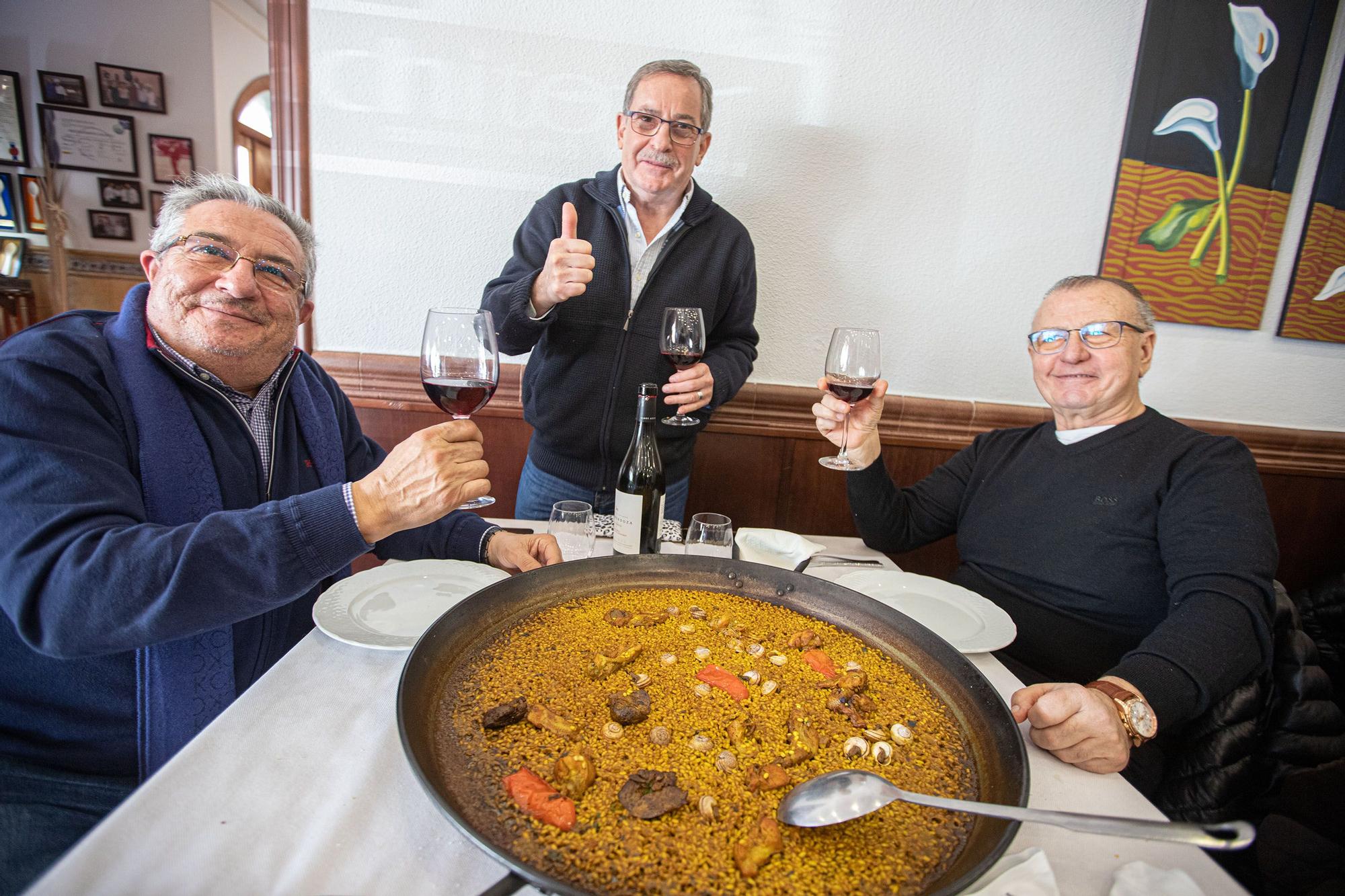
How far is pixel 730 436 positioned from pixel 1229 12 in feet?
7.89

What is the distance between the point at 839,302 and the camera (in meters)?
2.52

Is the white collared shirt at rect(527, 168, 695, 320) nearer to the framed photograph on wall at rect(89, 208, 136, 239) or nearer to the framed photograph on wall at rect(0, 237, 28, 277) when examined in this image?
the framed photograph on wall at rect(0, 237, 28, 277)

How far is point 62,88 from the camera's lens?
18.5 ft

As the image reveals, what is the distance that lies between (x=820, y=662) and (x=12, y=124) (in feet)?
27.1

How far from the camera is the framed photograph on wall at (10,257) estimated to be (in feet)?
17.6

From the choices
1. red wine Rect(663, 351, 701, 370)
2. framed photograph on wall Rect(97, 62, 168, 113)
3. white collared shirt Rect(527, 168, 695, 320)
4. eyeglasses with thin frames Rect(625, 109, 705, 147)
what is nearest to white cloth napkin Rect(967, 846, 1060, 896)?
red wine Rect(663, 351, 701, 370)

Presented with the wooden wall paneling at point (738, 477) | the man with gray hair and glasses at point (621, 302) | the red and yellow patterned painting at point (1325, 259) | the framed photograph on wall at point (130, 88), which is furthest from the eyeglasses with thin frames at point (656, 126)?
the framed photograph on wall at point (130, 88)

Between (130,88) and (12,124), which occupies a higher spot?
(130,88)

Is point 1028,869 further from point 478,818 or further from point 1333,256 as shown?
point 1333,256

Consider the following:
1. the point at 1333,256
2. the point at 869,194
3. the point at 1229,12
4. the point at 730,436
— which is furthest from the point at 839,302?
the point at 1333,256

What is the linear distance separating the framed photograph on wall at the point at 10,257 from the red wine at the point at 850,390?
701 centimetres

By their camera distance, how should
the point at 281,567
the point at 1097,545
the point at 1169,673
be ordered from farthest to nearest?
the point at 1097,545 < the point at 1169,673 < the point at 281,567

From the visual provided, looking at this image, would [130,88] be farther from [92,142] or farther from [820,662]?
[820,662]

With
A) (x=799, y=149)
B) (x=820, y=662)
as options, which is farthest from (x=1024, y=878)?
(x=799, y=149)
